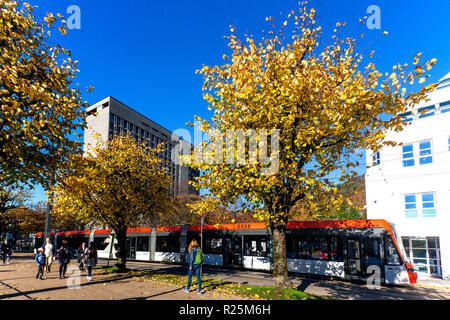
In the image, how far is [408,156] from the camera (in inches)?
811

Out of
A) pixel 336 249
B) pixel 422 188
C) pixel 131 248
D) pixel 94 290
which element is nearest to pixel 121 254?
pixel 94 290

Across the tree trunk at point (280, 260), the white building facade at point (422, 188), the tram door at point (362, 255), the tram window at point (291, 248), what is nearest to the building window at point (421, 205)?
the white building facade at point (422, 188)

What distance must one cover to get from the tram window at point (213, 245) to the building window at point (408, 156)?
1493 cm

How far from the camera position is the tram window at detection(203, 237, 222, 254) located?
19.6 meters

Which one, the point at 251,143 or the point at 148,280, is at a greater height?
the point at 251,143

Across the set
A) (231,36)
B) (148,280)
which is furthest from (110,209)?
(231,36)

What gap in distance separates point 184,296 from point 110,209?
24.7ft

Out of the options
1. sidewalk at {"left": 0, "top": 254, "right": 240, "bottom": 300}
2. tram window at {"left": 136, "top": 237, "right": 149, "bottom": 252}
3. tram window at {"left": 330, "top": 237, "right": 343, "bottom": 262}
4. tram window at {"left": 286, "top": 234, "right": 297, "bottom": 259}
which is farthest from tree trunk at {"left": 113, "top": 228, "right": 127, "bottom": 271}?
tram window at {"left": 330, "top": 237, "right": 343, "bottom": 262}

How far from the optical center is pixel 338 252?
14.2 meters

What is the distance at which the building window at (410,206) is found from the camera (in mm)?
19664

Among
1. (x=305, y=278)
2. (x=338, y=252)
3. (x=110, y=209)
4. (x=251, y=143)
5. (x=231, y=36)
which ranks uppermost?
(x=231, y=36)

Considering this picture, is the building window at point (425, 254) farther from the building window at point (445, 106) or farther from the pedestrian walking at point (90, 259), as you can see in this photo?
the pedestrian walking at point (90, 259)

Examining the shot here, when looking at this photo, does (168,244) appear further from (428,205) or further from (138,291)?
(428,205)

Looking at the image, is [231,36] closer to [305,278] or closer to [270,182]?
[270,182]
